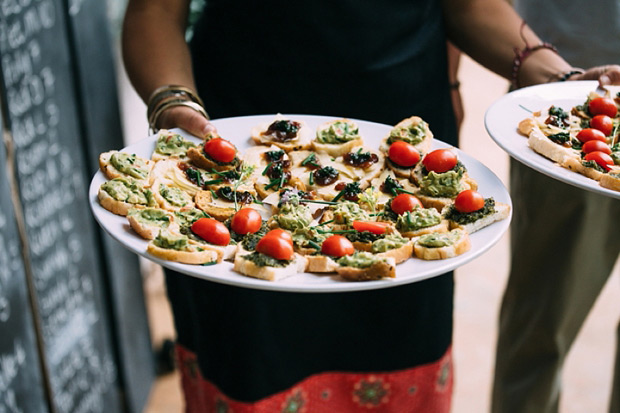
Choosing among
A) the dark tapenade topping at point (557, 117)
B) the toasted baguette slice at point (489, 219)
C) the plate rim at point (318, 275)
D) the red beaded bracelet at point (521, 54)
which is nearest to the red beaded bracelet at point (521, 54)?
the red beaded bracelet at point (521, 54)

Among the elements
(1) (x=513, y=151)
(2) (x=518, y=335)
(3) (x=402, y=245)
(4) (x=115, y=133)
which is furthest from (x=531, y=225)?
(4) (x=115, y=133)

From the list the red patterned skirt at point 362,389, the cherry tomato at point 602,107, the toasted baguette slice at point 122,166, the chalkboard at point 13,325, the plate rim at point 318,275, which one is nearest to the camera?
the plate rim at point 318,275

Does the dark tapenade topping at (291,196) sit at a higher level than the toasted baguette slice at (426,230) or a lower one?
higher

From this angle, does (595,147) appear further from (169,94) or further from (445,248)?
(169,94)

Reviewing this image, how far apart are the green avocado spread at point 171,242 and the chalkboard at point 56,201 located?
0.99 metres

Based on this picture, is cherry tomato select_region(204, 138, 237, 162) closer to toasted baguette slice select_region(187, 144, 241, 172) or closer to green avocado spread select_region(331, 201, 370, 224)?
toasted baguette slice select_region(187, 144, 241, 172)

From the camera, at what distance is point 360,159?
1579 mm

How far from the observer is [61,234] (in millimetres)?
2342

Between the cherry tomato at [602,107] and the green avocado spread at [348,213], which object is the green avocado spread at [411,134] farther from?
the cherry tomato at [602,107]

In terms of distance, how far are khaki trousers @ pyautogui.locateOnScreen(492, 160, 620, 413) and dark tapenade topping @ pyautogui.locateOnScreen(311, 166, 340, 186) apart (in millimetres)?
1052

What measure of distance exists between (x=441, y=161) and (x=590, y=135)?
45 centimetres

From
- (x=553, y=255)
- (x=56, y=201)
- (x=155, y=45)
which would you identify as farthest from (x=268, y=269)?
(x=553, y=255)

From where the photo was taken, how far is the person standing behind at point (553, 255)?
222cm

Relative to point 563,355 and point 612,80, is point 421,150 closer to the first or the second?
point 612,80
